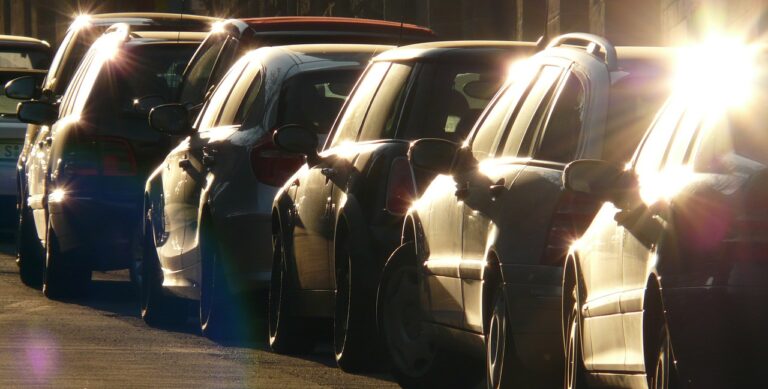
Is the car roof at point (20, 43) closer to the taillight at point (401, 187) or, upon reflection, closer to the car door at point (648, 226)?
the taillight at point (401, 187)

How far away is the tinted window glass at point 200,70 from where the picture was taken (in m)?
14.7

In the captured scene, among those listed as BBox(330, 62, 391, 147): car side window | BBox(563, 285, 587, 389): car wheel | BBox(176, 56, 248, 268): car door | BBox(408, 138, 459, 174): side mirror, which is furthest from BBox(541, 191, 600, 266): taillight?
BBox(176, 56, 248, 268): car door

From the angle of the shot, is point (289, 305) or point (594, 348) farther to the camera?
point (289, 305)

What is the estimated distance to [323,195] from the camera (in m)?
11.1

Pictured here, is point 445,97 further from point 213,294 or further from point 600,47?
point 213,294

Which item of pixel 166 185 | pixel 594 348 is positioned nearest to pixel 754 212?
pixel 594 348

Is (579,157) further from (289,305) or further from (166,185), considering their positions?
(166,185)

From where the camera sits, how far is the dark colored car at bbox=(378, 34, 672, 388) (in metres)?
8.16

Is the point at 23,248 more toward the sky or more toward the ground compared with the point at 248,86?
more toward the ground

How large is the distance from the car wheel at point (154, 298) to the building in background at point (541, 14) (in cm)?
209

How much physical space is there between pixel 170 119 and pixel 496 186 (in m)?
5.14

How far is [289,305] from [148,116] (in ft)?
10.9

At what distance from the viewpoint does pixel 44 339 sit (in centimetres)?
1209

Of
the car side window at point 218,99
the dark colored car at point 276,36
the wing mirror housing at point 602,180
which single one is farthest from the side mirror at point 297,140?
the wing mirror housing at point 602,180
